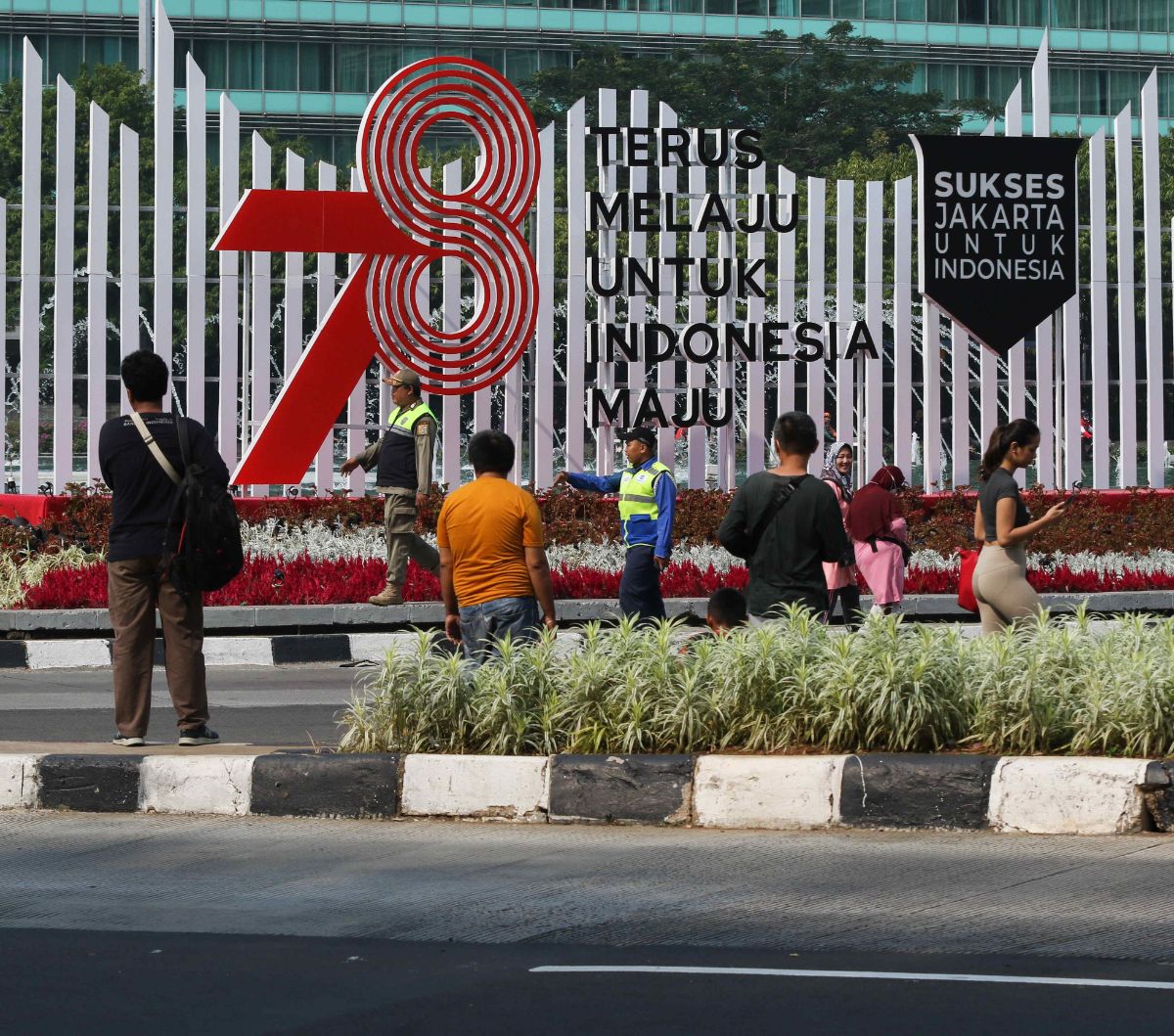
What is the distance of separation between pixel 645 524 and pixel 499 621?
3.64 m

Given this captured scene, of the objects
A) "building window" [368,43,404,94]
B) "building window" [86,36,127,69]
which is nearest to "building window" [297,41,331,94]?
"building window" [368,43,404,94]

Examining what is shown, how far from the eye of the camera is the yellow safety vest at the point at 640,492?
12.3m

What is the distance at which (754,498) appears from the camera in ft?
27.7

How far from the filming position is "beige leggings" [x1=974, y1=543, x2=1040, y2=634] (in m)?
9.21

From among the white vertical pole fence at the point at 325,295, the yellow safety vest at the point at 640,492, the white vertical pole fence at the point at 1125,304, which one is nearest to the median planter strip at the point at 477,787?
the yellow safety vest at the point at 640,492

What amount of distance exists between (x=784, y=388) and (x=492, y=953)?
14.4 metres

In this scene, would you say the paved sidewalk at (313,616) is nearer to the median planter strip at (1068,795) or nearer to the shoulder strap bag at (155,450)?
the shoulder strap bag at (155,450)

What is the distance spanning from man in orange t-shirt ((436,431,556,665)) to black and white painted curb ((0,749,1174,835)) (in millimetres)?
934

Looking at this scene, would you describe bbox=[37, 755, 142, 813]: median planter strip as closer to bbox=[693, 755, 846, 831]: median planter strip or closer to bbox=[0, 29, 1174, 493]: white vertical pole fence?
bbox=[693, 755, 846, 831]: median planter strip

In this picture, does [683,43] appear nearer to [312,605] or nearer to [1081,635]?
[312,605]

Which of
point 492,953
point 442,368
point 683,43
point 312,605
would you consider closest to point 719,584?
point 312,605

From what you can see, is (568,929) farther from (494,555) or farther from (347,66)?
(347,66)

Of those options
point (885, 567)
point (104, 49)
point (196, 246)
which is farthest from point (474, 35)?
point (885, 567)

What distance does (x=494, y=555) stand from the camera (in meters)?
8.75
